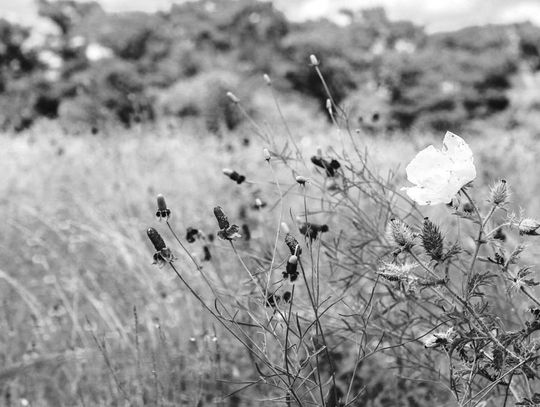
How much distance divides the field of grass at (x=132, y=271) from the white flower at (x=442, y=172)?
0.68ft

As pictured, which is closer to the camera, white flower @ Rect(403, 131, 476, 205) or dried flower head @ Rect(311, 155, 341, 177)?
white flower @ Rect(403, 131, 476, 205)

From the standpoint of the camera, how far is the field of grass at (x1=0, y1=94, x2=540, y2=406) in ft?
6.10

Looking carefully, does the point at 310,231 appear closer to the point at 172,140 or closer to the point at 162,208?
the point at 162,208

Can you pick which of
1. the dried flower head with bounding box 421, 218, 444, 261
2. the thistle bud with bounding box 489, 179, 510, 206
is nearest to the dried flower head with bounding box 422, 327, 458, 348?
the dried flower head with bounding box 421, 218, 444, 261

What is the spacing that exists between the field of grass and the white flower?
21cm

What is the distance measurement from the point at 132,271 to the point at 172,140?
382 cm

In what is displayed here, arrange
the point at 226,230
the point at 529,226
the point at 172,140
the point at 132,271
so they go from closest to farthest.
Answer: the point at 529,226 < the point at 226,230 < the point at 132,271 < the point at 172,140

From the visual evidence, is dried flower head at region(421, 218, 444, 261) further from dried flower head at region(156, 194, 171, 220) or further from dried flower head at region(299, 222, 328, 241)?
dried flower head at region(156, 194, 171, 220)

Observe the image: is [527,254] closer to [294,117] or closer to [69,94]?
[294,117]

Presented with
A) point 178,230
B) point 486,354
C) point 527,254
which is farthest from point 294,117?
point 486,354

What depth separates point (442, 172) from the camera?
3.28 ft

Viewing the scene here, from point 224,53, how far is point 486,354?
24340 millimetres

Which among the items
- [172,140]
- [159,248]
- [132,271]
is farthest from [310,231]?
[172,140]

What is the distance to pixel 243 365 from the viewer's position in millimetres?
2203
